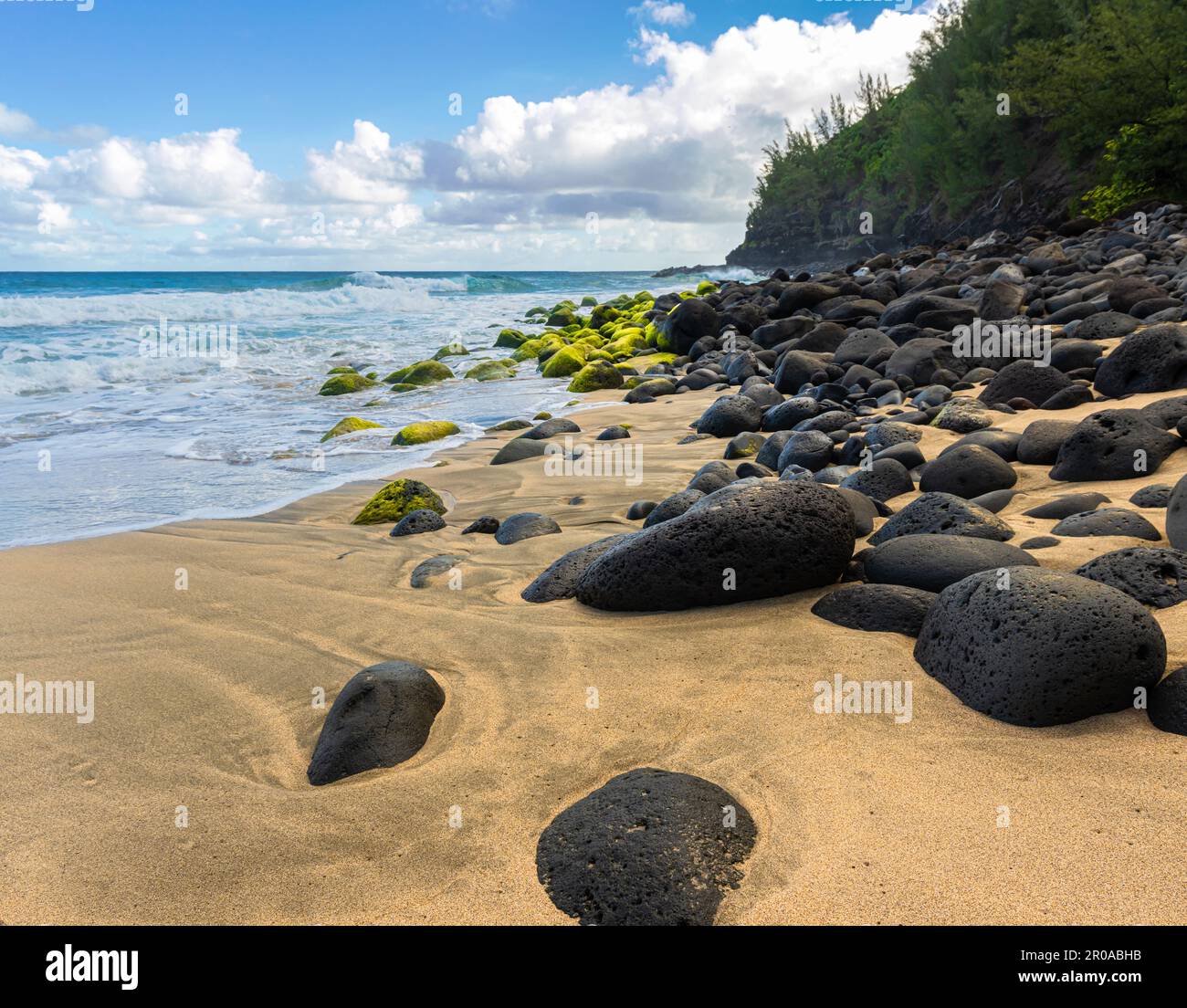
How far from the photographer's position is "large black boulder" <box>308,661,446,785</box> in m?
2.48

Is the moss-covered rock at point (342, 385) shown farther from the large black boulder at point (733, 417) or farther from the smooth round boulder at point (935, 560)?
the smooth round boulder at point (935, 560)

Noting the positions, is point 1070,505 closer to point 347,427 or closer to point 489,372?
point 347,427

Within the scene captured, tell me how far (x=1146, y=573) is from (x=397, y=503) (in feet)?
14.3

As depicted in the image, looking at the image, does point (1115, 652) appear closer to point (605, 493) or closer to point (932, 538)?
point (932, 538)

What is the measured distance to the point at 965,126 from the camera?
2961cm

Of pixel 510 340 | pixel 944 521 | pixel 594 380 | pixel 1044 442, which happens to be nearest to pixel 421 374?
pixel 594 380

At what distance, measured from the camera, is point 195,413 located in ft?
35.2

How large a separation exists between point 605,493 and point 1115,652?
3.77m

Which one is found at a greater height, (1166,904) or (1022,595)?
(1022,595)

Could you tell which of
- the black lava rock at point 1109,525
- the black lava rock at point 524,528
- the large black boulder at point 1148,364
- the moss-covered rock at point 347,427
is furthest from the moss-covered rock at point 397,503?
the large black boulder at point 1148,364
